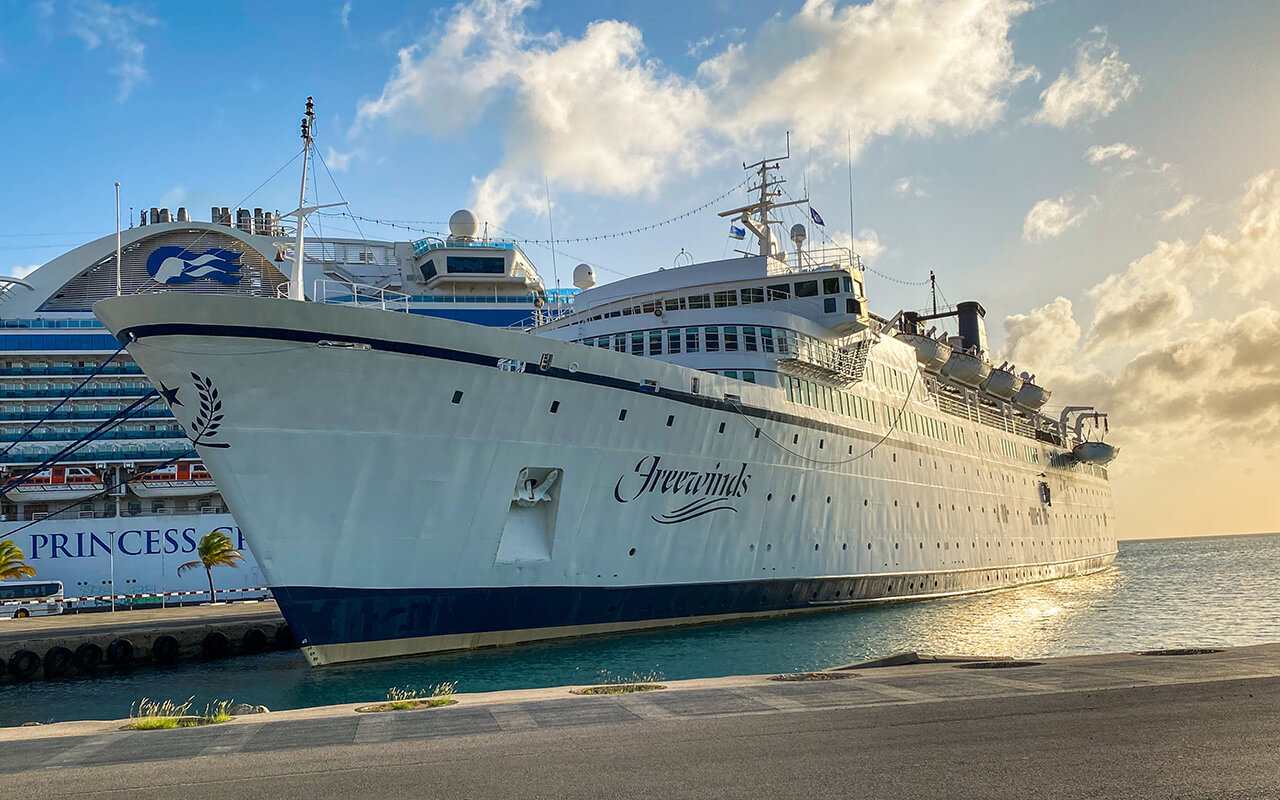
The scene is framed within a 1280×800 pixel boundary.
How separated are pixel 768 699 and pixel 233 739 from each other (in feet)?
20.4

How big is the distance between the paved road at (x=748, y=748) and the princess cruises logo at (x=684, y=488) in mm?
9862

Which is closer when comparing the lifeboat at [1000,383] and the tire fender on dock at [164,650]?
the tire fender on dock at [164,650]

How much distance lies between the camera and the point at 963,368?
4422 cm

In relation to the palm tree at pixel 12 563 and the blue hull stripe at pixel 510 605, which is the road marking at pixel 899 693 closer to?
the blue hull stripe at pixel 510 605

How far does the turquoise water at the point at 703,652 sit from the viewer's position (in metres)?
17.0

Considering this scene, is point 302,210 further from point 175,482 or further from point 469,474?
point 175,482

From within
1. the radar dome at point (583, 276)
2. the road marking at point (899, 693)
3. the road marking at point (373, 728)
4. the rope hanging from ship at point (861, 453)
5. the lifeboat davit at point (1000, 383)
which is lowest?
the road marking at point (899, 693)

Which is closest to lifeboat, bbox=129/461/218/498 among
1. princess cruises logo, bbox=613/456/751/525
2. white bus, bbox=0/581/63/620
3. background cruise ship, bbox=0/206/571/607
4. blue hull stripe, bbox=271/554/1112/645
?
background cruise ship, bbox=0/206/571/607

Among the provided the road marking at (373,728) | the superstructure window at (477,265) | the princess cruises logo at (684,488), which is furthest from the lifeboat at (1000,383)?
the road marking at (373,728)

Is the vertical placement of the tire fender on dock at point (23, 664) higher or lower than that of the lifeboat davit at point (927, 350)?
lower

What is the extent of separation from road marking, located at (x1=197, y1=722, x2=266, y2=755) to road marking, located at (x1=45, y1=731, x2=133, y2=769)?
42.0 inches

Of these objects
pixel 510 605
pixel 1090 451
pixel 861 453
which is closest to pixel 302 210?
pixel 510 605

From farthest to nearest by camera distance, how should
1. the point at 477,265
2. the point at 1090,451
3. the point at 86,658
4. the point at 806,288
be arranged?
the point at 1090,451, the point at 477,265, the point at 806,288, the point at 86,658

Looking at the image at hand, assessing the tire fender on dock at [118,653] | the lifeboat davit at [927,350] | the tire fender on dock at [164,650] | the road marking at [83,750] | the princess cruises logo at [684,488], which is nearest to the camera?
the road marking at [83,750]
